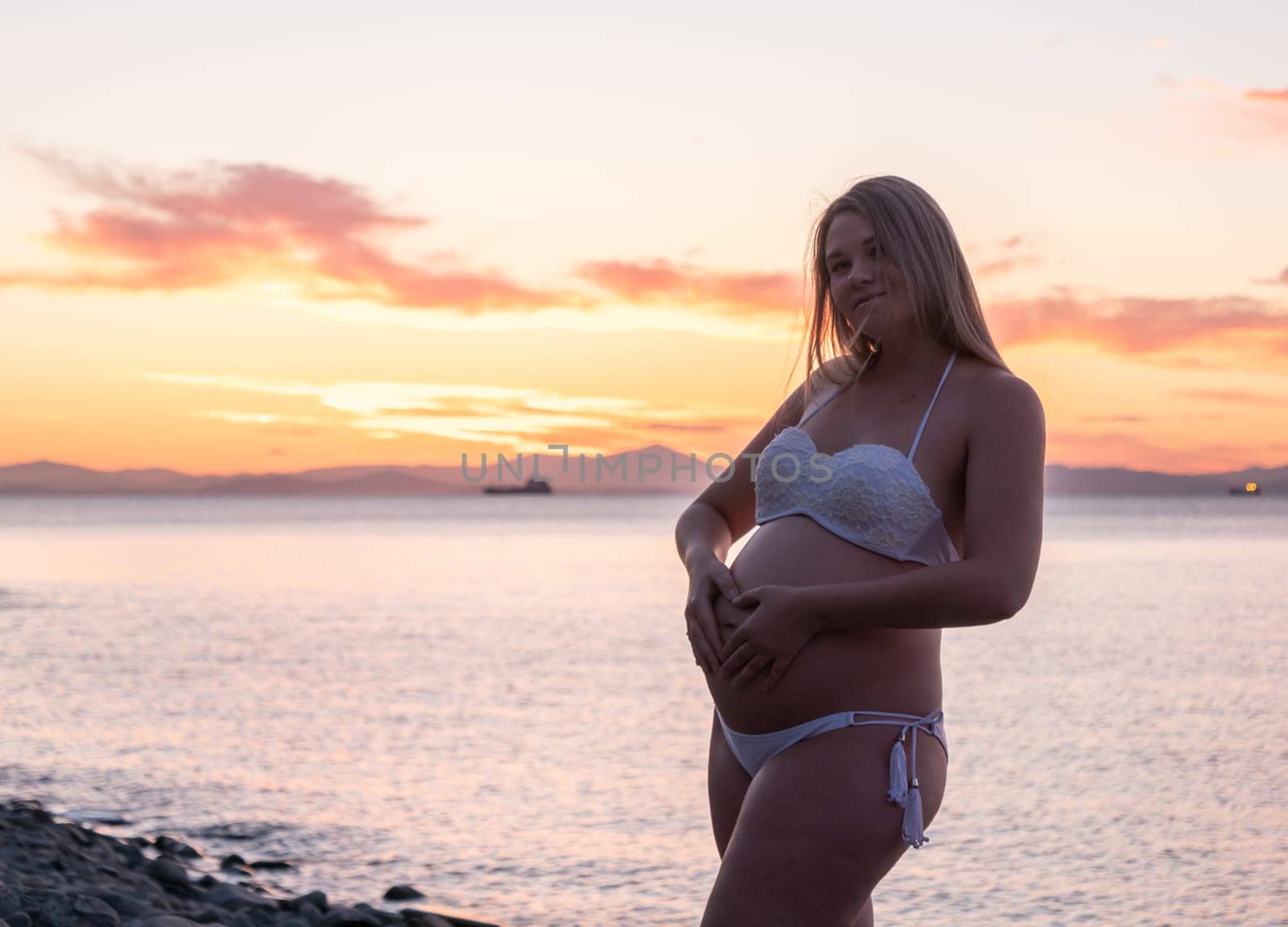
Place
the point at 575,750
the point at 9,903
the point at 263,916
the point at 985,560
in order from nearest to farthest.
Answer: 1. the point at 985,560
2. the point at 9,903
3. the point at 263,916
4. the point at 575,750

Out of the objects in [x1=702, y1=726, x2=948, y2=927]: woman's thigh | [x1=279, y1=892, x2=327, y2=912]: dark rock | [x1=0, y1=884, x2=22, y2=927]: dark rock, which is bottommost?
[x1=279, y1=892, x2=327, y2=912]: dark rock

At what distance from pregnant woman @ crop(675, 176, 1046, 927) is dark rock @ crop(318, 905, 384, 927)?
15.6ft

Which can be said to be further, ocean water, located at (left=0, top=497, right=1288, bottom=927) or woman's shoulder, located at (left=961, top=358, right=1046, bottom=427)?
ocean water, located at (left=0, top=497, right=1288, bottom=927)

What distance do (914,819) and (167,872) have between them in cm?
645

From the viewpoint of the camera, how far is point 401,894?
25.1ft

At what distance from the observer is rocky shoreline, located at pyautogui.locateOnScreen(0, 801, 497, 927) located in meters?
5.70

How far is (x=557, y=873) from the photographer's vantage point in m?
8.06

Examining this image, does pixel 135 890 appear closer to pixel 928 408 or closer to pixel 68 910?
pixel 68 910

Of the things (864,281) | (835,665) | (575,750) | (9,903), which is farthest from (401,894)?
(864,281)

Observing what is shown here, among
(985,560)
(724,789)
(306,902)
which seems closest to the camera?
(985,560)

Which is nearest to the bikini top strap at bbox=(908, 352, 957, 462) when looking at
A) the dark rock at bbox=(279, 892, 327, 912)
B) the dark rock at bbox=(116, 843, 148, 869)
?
the dark rock at bbox=(279, 892, 327, 912)

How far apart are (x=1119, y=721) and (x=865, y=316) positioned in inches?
519

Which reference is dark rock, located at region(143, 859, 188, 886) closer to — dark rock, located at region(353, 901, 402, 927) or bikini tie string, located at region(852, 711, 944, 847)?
dark rock, located at region(353, 901, 402, 927)

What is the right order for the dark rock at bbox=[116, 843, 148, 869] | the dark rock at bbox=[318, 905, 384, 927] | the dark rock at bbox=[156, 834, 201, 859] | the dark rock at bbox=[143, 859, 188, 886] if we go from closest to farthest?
the dark rock at bbox=[318, 905, 384, 927]
the dark rock at bbox=[143, 859, 188, 886]
the dark rock at bbox=[116, 843, 148, 869]
the dark rock at bbox=[156, 834, 201, 859]
